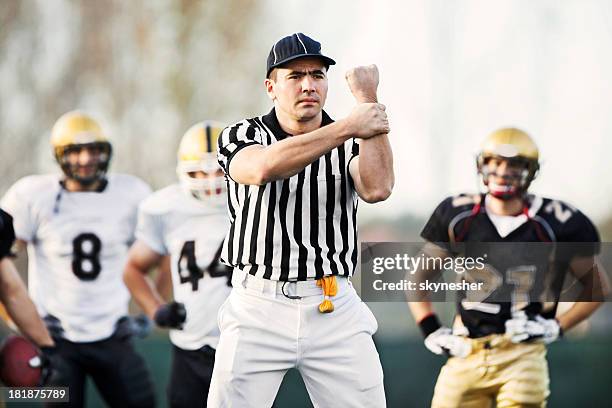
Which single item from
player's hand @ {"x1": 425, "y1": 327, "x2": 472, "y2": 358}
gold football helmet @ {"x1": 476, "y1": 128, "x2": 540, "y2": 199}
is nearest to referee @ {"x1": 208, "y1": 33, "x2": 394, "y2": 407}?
player's hand @ {"x1": 425, "y1": 327, "x2": 472, "y2": 358}

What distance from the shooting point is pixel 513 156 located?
3.55 meters

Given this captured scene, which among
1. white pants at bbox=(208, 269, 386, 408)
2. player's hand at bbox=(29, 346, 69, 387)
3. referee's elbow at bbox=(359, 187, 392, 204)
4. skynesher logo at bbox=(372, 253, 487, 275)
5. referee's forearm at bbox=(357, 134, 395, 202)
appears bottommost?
player's hand at bbox=(29, 346, 69, 387)

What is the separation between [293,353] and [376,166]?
529mm

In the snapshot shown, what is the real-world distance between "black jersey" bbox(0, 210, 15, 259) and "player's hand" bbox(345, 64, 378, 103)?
179 centimetres

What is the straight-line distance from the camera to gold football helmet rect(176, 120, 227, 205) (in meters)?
3.73

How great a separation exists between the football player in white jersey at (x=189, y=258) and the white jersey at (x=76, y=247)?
0.08m

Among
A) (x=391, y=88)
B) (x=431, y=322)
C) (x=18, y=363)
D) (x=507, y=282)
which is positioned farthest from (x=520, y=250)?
(x=18, y=363)

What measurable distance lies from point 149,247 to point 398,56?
120 cm

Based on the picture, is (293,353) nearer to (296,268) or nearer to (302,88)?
(296,268)

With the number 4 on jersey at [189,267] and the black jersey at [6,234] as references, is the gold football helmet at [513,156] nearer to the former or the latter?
the number 4 on jersey at [189,267]

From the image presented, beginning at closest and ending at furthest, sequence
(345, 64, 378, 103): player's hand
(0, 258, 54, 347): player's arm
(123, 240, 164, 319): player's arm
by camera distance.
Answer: (345, 64, 378, 103): player's hand < (0, 258, 54, 347): player's arm < (123, 240, 164, 319): player's arm

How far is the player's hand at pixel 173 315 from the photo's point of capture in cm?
372

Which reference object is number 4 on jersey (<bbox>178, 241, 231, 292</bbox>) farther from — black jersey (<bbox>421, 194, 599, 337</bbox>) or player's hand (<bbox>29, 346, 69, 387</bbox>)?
black jersey (<bbox>421, 194, 599, 337</bbox>)

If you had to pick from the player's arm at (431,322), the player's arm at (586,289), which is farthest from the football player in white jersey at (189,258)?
the player's arm at (586,289)
